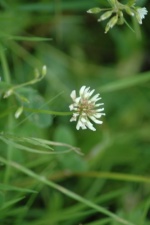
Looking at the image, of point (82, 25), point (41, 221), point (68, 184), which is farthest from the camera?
point (82, 25)

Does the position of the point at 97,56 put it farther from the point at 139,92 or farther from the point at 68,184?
the point at 68,184

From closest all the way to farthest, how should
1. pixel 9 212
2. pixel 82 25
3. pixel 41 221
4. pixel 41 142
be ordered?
pixel 41 142 → pixel 9 212 → pixel 41 221 → pixel 82 25

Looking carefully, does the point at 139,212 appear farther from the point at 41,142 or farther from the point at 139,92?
the point at 139,92

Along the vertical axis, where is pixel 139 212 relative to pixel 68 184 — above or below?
below

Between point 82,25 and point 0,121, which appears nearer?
point 0,121

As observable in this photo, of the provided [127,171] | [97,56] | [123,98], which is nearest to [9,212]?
[127,171]

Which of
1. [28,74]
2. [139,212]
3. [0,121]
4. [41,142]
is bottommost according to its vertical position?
[139,212]

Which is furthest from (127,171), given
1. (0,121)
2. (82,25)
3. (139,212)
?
(82,25)
